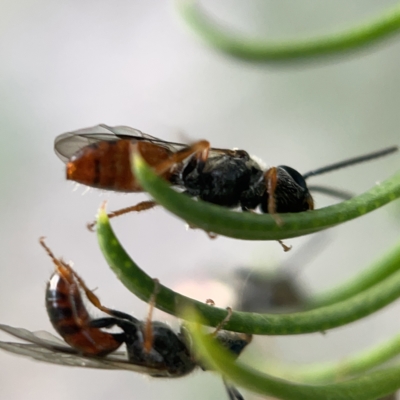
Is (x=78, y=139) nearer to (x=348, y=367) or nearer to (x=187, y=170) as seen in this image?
(x=187, y=170)

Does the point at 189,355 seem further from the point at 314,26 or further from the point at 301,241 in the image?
the point at 314,26

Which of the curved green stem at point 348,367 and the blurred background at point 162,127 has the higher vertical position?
the blurred background at point 162,127

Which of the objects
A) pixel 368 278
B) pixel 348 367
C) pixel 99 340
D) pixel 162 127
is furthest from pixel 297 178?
pixel 162 127

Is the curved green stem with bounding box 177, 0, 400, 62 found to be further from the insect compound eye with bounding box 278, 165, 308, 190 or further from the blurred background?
the blurred background

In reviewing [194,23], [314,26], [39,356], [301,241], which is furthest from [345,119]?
[39,356]

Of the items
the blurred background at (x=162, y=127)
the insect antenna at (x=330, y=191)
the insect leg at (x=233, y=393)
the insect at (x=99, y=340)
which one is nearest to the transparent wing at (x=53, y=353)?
the insect at (x=99, y=340)

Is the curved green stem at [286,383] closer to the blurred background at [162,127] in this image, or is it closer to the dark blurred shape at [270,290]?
the dark blurred shape at [270,290]

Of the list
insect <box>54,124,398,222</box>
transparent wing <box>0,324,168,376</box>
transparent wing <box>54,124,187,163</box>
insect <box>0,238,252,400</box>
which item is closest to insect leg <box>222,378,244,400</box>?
insect <box>0,238,252,400</box>
